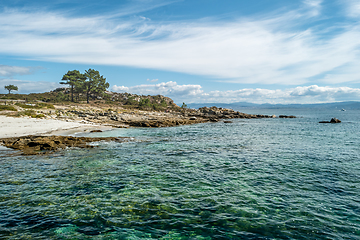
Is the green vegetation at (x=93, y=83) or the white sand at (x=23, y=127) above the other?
the green vegetation at (x=93, y=83)

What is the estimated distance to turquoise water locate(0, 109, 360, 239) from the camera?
7.54m

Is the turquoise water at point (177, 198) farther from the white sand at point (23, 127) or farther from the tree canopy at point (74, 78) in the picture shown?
the tree canopy at point (74, 78)

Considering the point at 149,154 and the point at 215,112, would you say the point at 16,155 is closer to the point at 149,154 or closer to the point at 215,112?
the point at 149,154

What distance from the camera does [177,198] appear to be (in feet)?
33.4

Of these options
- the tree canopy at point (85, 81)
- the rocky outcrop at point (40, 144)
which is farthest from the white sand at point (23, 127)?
the tree canopy at point (85, 81)

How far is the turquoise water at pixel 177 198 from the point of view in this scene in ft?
24.7

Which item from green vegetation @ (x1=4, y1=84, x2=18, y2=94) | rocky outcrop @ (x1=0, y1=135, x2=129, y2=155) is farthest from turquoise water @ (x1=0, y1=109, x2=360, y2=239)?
green vegetation @ (x1=4, y1=84, x2=18, y2=94)

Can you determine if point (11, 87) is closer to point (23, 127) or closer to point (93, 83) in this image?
point (93, 83)

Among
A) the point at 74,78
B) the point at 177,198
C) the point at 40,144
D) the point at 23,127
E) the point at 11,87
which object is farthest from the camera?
the point at 11,87

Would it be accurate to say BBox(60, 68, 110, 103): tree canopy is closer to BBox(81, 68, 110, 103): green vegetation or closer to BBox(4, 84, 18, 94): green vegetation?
BBox(81, 68, 110, 103): green vegetation

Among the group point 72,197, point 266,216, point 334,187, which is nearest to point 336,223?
point 266,216

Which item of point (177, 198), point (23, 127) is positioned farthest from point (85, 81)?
point (177, 198)

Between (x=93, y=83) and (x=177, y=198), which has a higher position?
(x=93, y=83)

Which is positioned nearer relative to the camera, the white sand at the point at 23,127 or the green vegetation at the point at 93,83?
the white sand at the point at 23,127
